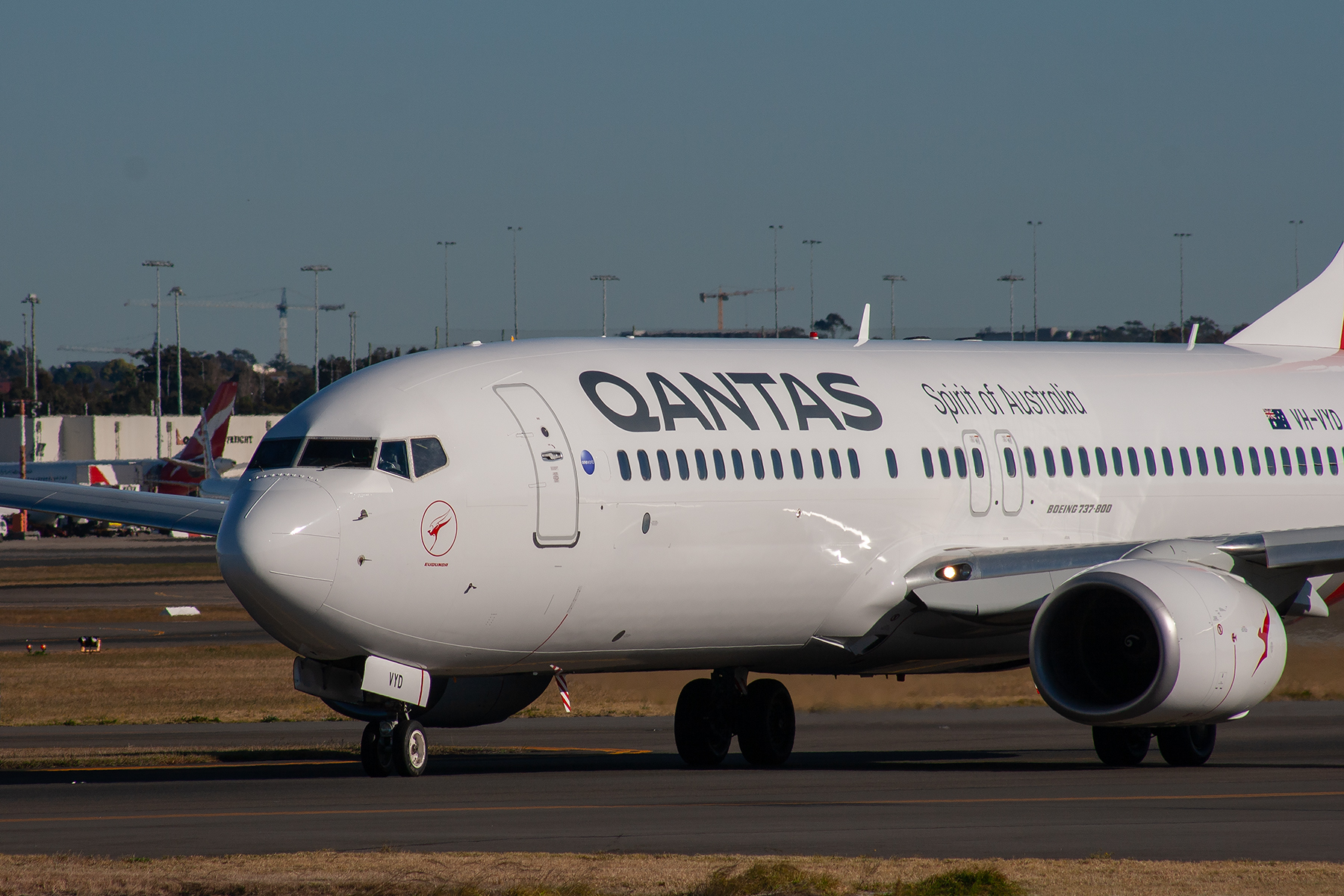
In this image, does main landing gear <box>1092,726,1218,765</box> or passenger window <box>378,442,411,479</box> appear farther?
main landing gear <box>1092,726,1218,765</box>

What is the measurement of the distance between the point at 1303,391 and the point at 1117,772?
839 cm

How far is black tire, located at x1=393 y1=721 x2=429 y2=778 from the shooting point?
61.4 ft

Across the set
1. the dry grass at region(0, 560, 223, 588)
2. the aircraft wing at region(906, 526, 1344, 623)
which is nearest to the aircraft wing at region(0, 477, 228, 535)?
the aircraft wing at region(906, 526, 1344, 623)

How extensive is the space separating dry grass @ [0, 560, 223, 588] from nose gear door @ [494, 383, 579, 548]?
51.4 meters

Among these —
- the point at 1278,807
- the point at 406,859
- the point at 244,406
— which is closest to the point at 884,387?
the point at 1278,807

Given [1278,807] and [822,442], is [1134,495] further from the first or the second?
[1278,807]

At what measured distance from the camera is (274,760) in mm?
23578

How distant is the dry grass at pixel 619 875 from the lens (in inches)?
466

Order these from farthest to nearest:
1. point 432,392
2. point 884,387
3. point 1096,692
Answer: point 884,387 → point 1096,692 → point 432,392

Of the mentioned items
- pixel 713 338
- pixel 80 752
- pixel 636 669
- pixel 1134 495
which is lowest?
pixel 80 752

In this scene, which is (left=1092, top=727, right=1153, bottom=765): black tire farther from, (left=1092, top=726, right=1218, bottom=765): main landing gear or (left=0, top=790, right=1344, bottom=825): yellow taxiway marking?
(left=0, top=790, right=1344, bottom=825): yellow taxiway marking

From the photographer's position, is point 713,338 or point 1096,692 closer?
point 1096,692

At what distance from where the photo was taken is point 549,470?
1875 cm

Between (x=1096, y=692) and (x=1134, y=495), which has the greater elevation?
(x=1134, y=495)
